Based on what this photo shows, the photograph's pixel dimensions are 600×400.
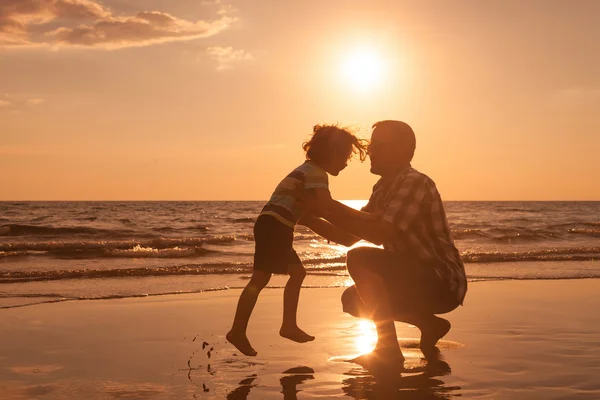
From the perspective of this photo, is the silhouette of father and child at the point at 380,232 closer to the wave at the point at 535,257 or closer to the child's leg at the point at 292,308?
the child's leg at the point at 292,308

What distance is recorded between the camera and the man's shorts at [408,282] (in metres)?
4.84

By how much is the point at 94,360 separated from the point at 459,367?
2.76 m

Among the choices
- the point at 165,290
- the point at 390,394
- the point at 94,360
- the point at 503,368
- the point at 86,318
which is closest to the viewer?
the point at 390,394

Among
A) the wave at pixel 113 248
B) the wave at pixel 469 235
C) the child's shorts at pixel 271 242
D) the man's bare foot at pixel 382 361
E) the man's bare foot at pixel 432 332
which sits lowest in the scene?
the wave at pixel 113 248

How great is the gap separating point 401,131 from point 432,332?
5.34 feet

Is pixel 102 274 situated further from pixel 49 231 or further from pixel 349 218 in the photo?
pixel 49 231

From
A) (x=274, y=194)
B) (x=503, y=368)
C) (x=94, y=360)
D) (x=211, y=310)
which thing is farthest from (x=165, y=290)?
(x=503, y=368)

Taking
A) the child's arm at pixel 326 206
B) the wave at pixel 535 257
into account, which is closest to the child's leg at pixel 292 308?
the child's arm at pixel 326 206

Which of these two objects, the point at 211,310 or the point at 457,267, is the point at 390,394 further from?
the point at 211,310

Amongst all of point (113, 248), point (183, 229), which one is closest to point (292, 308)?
point (113, 248)

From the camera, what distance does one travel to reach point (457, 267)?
4.89 meters

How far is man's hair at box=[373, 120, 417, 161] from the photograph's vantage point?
493 centimetres

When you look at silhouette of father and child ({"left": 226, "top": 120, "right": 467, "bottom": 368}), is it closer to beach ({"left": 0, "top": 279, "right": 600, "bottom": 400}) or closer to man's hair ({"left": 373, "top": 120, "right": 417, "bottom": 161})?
man's hair ({"left": 373, "top": 120, "right": 417, "bottom": 161})

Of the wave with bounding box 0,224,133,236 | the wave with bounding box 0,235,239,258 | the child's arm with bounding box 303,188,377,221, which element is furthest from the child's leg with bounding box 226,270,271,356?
the wave with bounding box 0,224,133,236
